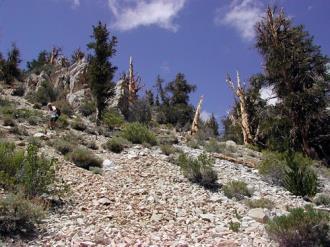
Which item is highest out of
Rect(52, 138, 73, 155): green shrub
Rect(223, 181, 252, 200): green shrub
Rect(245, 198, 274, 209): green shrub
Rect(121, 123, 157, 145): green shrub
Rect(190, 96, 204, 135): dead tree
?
Rect(190, 96, 204, 135): dead tree

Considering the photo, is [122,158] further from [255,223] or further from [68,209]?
[255,223]

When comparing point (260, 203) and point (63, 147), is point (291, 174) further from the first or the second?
point (63, 147)

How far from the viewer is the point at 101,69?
25.8 metres

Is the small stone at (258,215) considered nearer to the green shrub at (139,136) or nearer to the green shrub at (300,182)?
the green shrub at (300,182)

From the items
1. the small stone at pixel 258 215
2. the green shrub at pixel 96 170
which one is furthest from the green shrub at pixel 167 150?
the small stone at pixel 258 215

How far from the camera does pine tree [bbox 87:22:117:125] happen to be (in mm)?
25734

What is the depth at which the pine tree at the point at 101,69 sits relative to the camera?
84.4ft

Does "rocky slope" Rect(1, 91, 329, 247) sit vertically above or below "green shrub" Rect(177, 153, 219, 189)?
below

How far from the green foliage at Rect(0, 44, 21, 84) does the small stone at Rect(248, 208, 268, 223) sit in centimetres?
3474

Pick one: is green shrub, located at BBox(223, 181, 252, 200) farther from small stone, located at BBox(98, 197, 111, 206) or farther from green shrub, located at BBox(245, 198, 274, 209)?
small stone, located at BBox(98, 197, 111, 206)

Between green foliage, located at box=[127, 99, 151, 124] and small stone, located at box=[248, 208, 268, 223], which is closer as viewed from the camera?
small stone, located at box=[248, 208, 268, 223]

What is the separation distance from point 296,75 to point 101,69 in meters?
11.2

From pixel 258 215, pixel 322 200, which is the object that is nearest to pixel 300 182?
pixel 322 200

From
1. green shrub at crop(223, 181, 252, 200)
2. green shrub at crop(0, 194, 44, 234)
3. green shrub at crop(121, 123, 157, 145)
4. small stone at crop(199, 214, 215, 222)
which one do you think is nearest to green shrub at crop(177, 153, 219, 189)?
green shrub at crop(223, 181, 252, 200)
